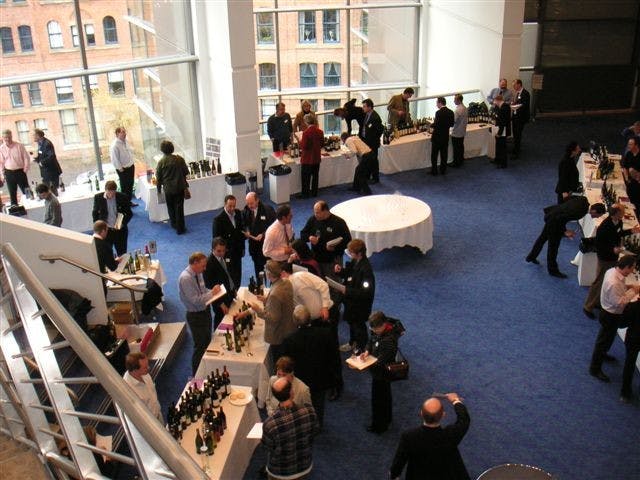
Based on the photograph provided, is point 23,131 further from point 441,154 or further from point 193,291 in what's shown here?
point 441,154

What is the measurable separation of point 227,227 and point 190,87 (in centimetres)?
501

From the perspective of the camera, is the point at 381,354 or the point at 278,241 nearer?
the point at 381,354

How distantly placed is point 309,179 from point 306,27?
3958mm

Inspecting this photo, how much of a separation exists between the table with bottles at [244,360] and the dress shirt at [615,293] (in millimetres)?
3190

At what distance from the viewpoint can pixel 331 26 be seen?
1451cm

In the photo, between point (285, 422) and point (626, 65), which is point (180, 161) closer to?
point (285, 422)

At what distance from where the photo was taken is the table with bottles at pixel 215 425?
17.4 ft

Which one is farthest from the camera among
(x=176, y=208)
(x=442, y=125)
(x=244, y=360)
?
(x=442, y=125)

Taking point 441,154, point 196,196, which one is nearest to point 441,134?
point 441,154

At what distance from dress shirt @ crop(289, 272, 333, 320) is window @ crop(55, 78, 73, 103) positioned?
681 centimetres

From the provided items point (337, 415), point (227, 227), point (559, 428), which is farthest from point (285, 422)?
point (227, 227)

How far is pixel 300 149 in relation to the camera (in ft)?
39.2

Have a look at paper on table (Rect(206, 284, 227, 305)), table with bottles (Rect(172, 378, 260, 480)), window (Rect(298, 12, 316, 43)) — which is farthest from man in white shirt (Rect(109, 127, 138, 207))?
table with bottles (Rect(172, 378, 260, 480))

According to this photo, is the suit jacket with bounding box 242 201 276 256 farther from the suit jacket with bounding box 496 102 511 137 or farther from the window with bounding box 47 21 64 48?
the suit jacket with bounding box 496 102 511 137
